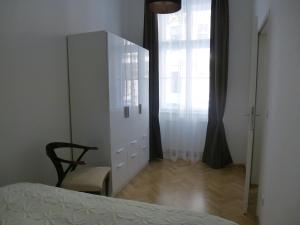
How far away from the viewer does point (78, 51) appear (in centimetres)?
281

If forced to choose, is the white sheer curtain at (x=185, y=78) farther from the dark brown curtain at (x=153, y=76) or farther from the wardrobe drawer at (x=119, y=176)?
the wardrobe drawer at (x=119, y=176)

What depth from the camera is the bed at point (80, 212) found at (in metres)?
1.29

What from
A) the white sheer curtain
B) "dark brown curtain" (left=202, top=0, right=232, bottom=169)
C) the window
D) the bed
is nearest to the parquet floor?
"dark brown curtain" (left=202, top=0, right=232, bottom=169)

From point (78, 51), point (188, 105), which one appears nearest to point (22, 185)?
point (78, 51)

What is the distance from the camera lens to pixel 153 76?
425 cm

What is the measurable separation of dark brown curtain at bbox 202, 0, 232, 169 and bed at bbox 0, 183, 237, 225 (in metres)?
2.77

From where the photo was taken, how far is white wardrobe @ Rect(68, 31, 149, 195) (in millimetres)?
2754

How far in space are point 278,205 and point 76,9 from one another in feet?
10.1

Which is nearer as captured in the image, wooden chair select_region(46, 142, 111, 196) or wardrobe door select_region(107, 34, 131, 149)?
wooden chair select_region(46, 142, 111, 196)

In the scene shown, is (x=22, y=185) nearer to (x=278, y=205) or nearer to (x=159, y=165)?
(x=278, y=205)

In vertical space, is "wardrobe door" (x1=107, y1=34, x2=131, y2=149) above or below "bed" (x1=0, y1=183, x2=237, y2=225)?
above

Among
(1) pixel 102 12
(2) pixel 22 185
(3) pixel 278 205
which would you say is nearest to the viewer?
(2) pixel 22 185

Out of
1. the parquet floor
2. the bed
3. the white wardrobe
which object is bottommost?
the parquet floor

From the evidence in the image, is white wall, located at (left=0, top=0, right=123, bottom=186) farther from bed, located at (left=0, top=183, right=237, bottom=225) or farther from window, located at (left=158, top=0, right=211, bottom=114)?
window, located at (left=158, top=0, right=211, bottom=114)
